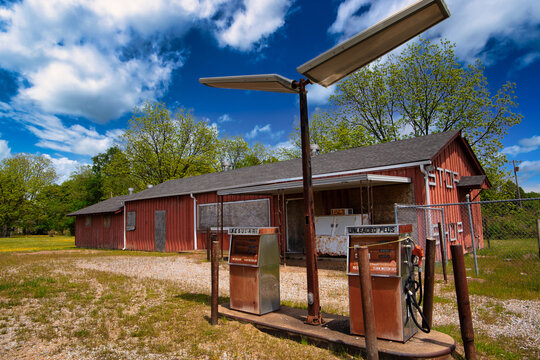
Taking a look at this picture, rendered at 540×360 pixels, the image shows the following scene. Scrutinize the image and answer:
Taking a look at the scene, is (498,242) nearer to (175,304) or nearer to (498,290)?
(498,290)

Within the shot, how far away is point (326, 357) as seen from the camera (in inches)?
151

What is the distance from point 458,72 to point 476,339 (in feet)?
96.3

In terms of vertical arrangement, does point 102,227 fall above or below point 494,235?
above

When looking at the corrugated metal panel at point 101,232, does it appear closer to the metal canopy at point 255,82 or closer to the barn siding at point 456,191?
the barn siding at point 456,191

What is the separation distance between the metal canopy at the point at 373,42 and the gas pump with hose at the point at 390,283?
79.5 inches

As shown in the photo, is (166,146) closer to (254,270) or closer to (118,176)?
(118,176)

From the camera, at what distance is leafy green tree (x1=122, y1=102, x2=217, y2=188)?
39.5m

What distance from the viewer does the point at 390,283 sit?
3863 mm

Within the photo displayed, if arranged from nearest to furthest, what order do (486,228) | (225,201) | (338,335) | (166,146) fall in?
(338,335) < (486,228) < (225,201) < (166,146)

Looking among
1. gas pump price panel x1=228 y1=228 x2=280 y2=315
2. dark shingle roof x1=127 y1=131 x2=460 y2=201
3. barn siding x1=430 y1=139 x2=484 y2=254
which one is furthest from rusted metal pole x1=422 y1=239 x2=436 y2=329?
barn siding x1=430 y1=139 x2=484 y2=254

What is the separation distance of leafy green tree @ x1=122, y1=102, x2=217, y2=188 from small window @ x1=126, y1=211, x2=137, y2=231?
56.3 ft

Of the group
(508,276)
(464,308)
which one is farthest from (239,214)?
(464,308)

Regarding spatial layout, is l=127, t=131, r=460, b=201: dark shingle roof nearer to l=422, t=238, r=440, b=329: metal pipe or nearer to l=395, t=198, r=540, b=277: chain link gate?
l=395, t=198, r=540, b=277: chain link gate

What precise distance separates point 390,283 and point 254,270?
6.69ft
